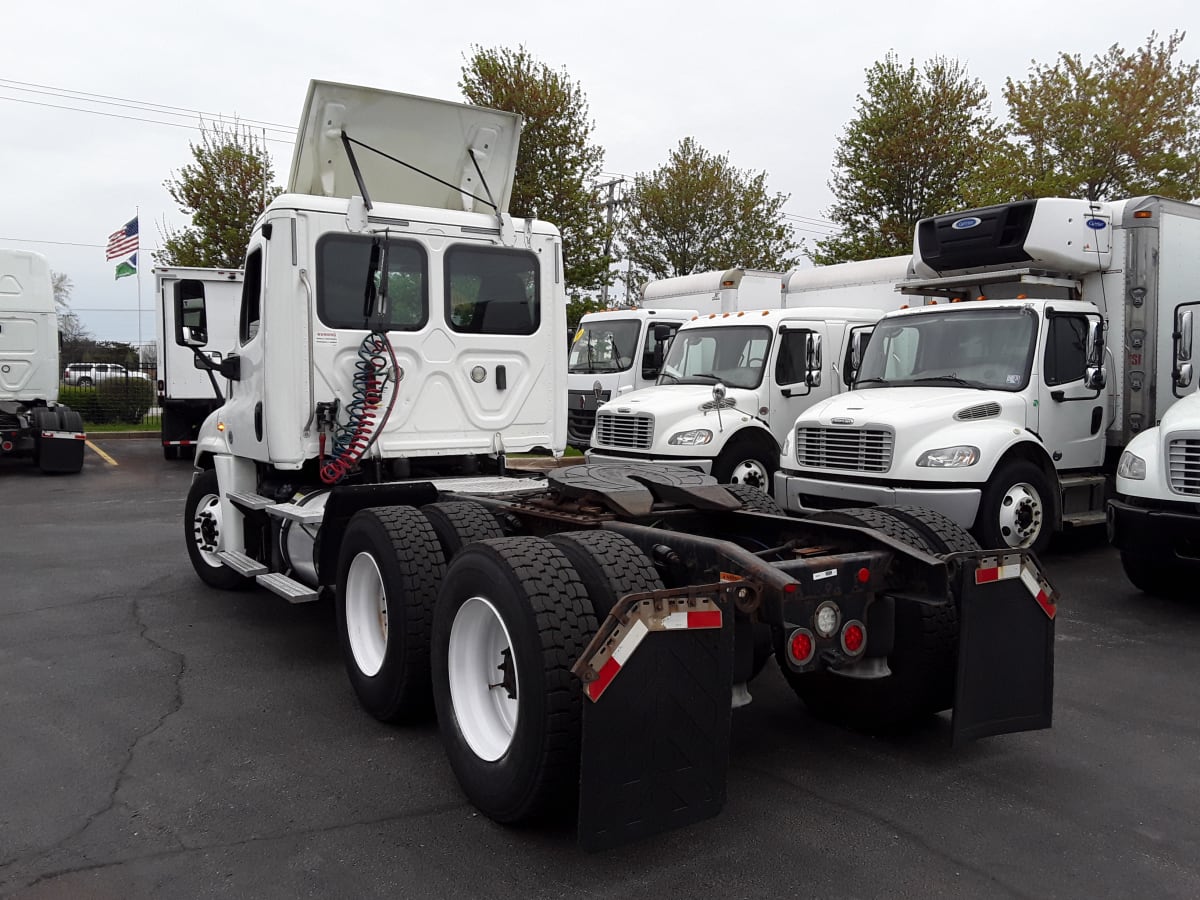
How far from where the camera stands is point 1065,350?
9.15 m

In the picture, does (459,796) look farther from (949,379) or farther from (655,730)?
(949,379)

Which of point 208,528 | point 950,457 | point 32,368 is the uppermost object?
point 32,368

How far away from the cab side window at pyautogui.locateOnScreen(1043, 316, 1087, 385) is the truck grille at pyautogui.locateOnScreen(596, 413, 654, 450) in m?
4.05

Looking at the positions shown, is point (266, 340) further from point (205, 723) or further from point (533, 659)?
point (533, 659)

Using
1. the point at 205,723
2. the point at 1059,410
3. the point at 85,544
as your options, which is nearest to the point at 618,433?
the point at 1059,410

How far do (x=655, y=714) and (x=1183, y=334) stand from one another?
7141mm

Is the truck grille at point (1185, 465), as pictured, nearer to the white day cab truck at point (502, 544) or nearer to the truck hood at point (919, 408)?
the truck hood at point (919, 408)

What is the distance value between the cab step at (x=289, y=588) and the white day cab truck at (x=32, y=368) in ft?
38.6

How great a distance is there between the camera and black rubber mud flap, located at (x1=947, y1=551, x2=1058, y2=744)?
3.99 meters

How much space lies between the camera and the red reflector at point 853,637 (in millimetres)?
4016

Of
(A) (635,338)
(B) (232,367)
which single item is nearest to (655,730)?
(B) (232,367)

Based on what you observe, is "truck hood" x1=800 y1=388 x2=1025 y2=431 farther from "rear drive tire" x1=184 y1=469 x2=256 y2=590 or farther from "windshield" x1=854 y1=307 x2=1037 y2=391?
"rear drive tire" x1=184 y1=469 x2=256 y2=590

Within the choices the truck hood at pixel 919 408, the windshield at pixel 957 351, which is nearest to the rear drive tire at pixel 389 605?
the truck hood at pixel 919 408

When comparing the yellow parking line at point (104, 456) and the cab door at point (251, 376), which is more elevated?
the cab door at point (251, 376)
